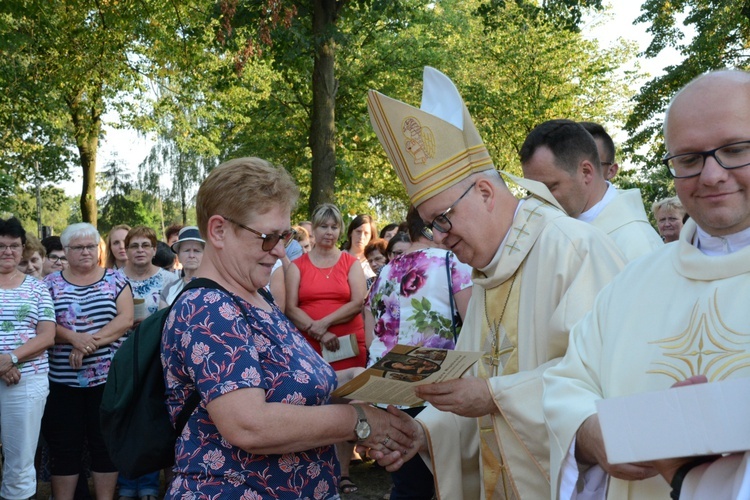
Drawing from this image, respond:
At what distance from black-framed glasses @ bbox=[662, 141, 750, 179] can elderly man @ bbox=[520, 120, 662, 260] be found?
7.18 ft

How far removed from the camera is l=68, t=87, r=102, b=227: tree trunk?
21.7 meters

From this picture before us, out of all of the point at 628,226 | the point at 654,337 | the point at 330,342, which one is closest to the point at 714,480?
the point at 654,337

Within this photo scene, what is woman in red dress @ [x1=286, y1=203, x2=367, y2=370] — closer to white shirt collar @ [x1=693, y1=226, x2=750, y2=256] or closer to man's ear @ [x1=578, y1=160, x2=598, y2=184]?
man's ear @ [x1=578, y1=160, x2=598, y2=184]

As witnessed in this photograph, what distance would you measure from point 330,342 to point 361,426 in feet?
13.3

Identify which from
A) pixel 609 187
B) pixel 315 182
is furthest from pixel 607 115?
pixel 609 187

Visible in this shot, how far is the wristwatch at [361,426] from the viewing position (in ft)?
9.46

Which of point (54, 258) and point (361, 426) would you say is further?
point (54, 258)

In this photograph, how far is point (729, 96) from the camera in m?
2.03

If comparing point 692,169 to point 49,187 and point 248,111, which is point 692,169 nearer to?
point 248,111

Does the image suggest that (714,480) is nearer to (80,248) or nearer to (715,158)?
(715,158)

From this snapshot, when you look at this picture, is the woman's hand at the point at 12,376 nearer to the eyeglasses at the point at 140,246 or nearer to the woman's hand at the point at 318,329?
the eyeglasses at the point at 140,246

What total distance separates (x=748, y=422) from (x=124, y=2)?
50.2 feet

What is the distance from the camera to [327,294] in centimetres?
711

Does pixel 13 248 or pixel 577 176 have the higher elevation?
pixel 577 176
